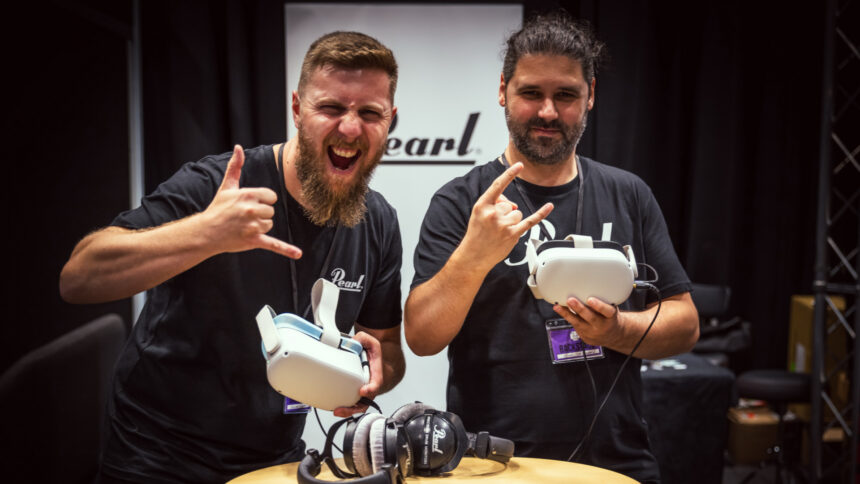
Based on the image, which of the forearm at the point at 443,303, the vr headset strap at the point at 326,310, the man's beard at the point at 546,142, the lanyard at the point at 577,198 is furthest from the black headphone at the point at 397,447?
the man's beard at the point at 546,142

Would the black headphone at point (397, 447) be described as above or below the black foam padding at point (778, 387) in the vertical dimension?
above

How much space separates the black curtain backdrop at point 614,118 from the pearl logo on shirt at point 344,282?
135 cm

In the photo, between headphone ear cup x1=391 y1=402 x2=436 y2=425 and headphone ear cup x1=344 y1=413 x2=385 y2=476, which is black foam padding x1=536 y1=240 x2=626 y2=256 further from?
headphone ear cup x1=344 y1=413 x2=385 y2=476

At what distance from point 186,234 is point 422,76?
7.59ft

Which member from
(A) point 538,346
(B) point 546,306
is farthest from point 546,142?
(A) point 538,346

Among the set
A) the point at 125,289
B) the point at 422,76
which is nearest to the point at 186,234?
the point at 125,289

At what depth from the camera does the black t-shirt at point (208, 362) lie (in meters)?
1.68

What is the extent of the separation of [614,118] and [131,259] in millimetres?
3030

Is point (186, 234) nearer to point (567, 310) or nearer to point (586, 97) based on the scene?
point (567, 310)

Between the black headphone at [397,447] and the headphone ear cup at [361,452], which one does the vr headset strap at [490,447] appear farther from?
the headphone ear cup at [361,452]

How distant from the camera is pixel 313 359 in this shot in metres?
1.34

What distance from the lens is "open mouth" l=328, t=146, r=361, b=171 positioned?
170 cm

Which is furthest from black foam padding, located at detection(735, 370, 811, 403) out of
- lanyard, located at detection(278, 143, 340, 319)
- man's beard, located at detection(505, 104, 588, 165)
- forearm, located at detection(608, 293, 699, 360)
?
lanyard, located at detection(278, 143, 340, 319)

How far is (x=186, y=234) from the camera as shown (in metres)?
1.39
